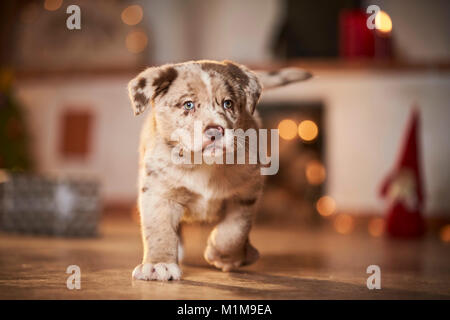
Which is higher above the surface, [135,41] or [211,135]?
[135,41]

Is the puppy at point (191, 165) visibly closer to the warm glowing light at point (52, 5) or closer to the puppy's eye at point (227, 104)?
the puppy's eye at point (227, 104)

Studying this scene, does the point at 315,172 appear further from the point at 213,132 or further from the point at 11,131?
the point at 213,132

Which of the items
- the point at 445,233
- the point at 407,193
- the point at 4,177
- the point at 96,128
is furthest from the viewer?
the point at 96,128

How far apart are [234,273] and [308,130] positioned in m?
3.80

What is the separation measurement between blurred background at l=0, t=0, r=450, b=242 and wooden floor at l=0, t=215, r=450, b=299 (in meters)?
2.01

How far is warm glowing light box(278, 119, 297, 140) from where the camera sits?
5.51m

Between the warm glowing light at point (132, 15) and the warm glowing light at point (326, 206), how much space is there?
302cm

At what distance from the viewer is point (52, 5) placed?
6.07 meters

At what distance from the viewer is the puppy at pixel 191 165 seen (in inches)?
65.6

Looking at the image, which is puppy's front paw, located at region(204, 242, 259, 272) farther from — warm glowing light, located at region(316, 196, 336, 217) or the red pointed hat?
warm glowing light, located at region(316, 196, 336, 217)

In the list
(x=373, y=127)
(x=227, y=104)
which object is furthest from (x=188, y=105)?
(x=373, y=127)

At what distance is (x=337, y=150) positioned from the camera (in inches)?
213

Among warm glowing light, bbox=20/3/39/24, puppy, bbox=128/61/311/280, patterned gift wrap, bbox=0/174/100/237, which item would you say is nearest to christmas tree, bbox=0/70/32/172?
warm glowing light, bbox=20/3/39/24
